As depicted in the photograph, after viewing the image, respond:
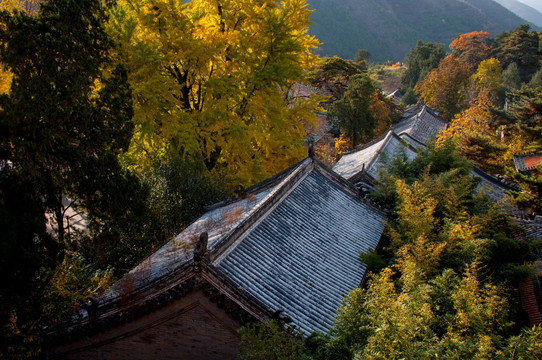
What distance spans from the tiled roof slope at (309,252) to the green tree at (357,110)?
56.3 feet

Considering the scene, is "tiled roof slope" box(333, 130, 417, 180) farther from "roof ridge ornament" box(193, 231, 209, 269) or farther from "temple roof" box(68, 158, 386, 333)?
"roof ridge ornament" box(193, 231, 209, 269)

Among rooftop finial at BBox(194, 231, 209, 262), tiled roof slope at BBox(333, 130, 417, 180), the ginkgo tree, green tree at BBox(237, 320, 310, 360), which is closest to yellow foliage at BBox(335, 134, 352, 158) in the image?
tiled roof slope at BBox(333, 130, 417, 180)

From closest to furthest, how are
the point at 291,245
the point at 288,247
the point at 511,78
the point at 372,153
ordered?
the point at 288,247
the point at 291,245
the point at 372,153
the point at 511,78

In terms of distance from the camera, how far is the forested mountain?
359ft

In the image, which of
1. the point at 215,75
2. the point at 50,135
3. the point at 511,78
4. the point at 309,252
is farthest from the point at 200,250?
the point at 511,78

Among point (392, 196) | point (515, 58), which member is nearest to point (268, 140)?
point (392, 196)

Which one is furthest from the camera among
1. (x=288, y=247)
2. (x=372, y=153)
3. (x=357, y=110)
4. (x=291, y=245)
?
(x=357, y=110)

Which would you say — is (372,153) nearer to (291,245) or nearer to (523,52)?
(291,245)

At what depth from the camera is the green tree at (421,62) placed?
58.0m

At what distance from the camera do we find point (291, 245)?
10391mm

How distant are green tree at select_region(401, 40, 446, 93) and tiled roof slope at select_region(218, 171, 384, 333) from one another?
1969 inches

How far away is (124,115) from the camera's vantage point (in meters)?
10.3

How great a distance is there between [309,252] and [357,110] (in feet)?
68.7

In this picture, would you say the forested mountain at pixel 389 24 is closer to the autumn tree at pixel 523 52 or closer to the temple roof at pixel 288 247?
the autumn tree at pixel 523 52
